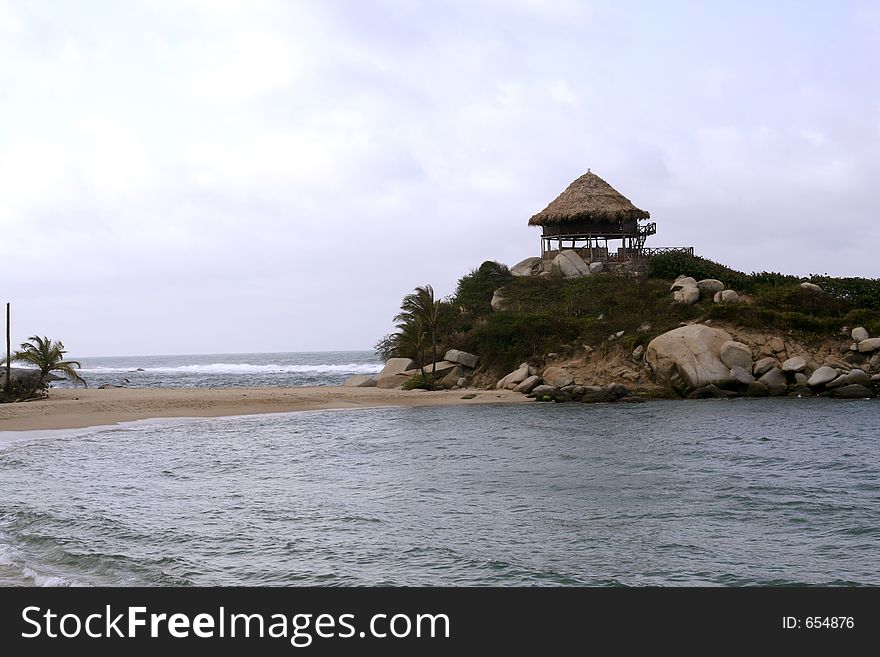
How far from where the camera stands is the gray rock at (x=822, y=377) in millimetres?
36094

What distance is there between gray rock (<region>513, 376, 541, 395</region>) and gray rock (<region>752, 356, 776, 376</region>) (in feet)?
30.8

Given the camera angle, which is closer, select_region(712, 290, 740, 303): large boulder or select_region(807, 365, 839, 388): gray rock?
select_region(807, 365, 839, 388): gray rock

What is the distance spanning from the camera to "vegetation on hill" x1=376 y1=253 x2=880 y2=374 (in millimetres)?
40375

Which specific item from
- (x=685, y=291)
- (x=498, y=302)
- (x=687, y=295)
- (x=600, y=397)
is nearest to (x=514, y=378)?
(x=600, y=397)

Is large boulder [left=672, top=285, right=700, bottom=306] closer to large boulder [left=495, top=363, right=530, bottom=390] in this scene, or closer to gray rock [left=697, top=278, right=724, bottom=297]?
gray rock [left=697, top=278, right=724, bottom=297]

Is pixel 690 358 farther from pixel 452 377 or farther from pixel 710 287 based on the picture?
pixel 452 377

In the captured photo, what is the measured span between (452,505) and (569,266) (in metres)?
38.2

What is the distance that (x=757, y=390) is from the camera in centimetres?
3662

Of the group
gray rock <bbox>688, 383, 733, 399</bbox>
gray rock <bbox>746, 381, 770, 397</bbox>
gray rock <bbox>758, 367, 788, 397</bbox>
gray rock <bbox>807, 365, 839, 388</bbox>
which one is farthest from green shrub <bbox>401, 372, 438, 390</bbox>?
gray rock <bbox>807, 365, 839, 388</bbox>

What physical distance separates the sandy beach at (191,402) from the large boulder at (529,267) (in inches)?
611

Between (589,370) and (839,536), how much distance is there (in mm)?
27887

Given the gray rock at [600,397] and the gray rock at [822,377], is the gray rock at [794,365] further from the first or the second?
the gray rock at [600,397]
